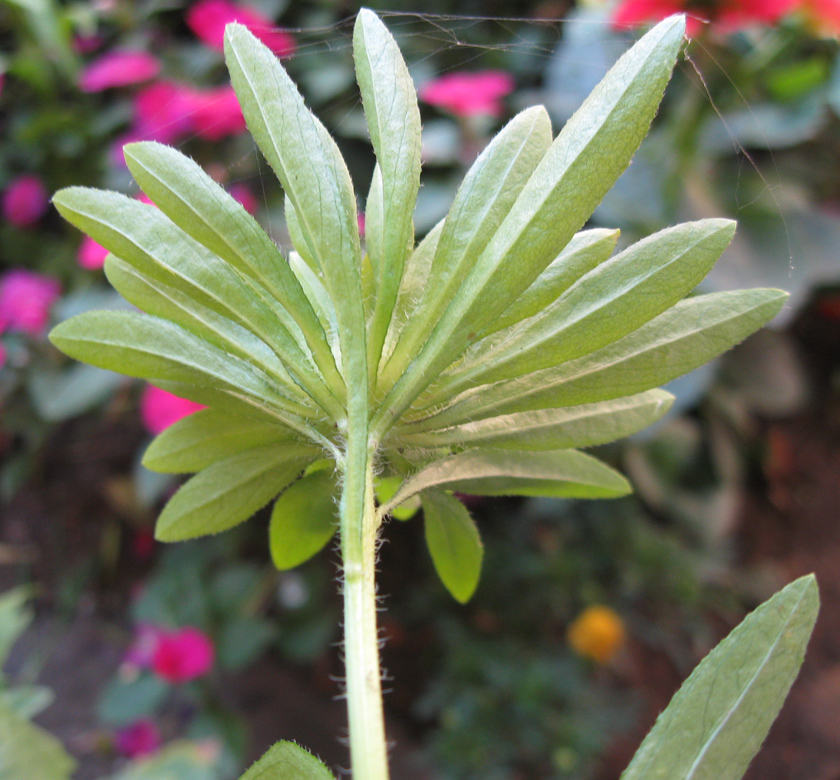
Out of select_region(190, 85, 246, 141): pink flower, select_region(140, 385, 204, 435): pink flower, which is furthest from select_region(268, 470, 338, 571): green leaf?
select_region(190, 85, 246, 141): pink flower

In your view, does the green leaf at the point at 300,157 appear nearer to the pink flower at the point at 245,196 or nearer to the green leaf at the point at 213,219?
the green leaf at the point at 213,219

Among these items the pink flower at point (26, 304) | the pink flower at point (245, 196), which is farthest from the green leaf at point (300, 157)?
the pink flower at point (26, 304)

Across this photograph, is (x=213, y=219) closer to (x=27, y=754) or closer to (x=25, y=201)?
(x=27, y=754)

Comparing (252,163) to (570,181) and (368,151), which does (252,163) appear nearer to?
(368,151)

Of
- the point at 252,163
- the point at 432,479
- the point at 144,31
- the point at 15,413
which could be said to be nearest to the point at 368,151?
the point at 252,163

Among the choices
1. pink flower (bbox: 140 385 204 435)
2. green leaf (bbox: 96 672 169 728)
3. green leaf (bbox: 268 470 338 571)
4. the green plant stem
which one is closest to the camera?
the green plant stem

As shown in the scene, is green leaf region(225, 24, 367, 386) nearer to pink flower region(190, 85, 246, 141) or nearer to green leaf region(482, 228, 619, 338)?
green leaf region(482, 228, 619, 338)

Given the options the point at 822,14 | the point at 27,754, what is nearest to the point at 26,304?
the point at 27,754
